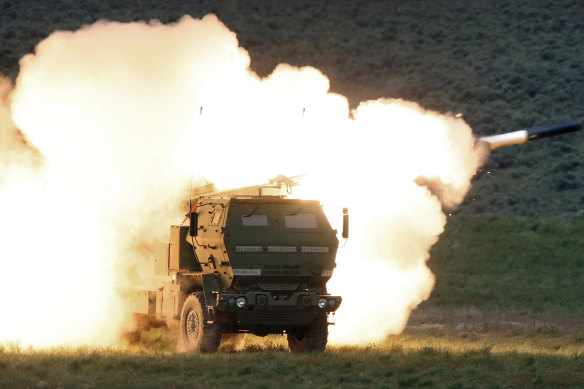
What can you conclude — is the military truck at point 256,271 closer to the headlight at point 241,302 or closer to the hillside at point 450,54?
the headlight at point 241,302

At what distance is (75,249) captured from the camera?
97.1 ft

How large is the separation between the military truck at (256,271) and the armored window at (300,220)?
21 millimetres

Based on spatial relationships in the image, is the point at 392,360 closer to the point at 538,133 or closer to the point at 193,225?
the point at 193,225

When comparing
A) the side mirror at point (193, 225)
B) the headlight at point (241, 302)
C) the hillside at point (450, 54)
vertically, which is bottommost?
the headlight at point (241, 302)

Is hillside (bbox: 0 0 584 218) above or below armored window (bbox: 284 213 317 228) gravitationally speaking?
above

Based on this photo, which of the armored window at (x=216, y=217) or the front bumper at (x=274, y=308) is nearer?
the front bumper at (x=274, y=308)

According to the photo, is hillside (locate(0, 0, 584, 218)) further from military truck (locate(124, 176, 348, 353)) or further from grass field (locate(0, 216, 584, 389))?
military truck (locate(124, 176, 348, 353))

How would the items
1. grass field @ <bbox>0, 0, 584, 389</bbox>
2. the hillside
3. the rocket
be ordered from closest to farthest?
grass field @ <bbox>0, 0, 584, 389</bbox> → the rocket → the hillside

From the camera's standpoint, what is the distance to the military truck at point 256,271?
23.8 metres

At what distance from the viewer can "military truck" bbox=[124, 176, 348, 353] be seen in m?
23.8

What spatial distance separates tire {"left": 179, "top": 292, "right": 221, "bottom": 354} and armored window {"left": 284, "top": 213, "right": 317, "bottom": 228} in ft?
7.80

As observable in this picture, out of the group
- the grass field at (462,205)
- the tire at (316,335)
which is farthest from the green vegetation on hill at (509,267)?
the tire at (316,335)

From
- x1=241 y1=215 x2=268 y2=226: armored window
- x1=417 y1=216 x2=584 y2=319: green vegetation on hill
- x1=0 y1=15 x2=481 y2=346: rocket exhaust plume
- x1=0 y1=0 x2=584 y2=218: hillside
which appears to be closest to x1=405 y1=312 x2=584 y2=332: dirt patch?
x1=417 y1=216 x2=584 y2=319: green vegetation on hill

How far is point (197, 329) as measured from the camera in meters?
24.4
